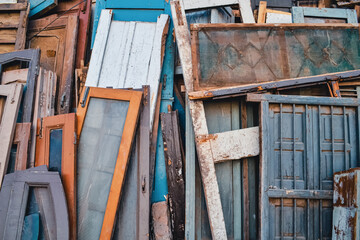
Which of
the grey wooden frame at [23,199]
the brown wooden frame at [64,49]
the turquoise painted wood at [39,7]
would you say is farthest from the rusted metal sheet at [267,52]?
the turquoise painted wood at [39,7]

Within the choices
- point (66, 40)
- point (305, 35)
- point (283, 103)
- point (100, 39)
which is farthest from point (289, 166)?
point (66, 40)

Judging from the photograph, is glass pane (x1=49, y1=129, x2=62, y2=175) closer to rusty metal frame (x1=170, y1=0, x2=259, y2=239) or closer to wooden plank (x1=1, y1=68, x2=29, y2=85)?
wooden plank (x1=1, y1=68, x2=29, y2=85)

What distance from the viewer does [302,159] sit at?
273 cm

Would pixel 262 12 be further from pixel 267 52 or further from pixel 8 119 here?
pixel 8 119

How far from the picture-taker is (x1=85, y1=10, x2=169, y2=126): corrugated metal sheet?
12.1ft

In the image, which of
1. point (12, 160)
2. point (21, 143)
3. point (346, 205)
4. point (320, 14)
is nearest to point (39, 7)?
point (21, 143)

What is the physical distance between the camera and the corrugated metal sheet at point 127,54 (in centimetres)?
369

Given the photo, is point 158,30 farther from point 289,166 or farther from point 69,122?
point 289,166

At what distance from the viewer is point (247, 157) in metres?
2.85

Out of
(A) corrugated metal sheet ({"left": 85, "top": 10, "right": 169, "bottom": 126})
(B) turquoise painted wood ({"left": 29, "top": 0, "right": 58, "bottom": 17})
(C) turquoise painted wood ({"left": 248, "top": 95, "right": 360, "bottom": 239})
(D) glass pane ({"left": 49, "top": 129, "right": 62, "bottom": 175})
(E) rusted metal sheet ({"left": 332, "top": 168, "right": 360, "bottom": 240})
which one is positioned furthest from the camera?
(B) turquoise painted wood ({"left": 29, "top": 0, "right": 58, "bottom": 17})

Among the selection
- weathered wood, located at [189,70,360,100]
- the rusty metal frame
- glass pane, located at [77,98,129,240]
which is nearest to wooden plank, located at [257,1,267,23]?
weathered wood, located at [189,70,360,100]

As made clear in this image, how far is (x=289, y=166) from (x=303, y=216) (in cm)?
45

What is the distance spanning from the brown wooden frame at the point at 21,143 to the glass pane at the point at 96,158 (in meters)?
0.60

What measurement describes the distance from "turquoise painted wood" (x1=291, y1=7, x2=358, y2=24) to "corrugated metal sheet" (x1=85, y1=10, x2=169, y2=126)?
1.66 meters
